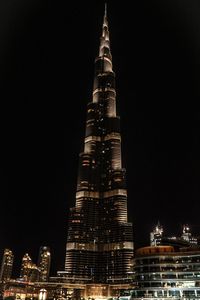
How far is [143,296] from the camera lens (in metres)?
100

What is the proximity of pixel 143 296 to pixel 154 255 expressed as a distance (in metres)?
12.9

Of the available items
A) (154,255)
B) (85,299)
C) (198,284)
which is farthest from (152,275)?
(85,299)

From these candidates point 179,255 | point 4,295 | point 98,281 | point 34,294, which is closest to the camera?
point 179,255

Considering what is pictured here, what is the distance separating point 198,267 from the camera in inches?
3898

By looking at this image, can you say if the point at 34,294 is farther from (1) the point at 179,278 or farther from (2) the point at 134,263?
(1) the point at 179,278

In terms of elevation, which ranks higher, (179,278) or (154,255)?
(154,255)

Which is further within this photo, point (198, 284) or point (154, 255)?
point (154, 255)

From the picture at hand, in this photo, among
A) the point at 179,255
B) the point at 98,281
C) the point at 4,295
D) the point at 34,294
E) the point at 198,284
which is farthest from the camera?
the point at 98,281

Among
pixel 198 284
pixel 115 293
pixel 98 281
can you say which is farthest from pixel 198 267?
pixel 98 281

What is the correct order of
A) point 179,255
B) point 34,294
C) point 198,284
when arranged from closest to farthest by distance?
point 198,284 → point 179,255 → point 34,294

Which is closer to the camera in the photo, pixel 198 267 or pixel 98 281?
pixel 198 267

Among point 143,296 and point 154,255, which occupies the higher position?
point 154,255

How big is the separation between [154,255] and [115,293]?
96401 mm

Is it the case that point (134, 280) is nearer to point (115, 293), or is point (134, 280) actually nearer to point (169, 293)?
point (169, 293)
